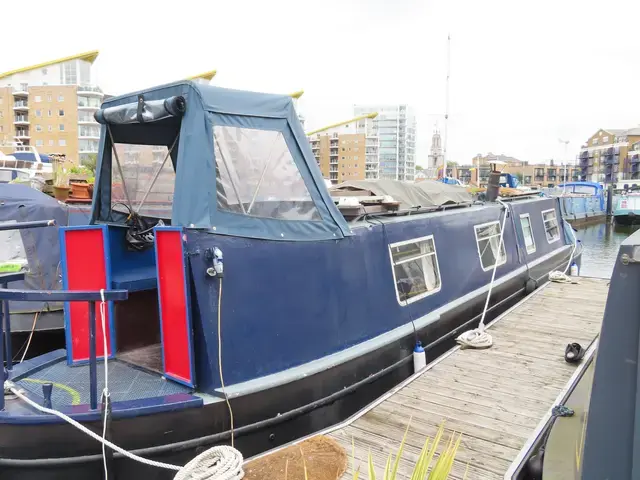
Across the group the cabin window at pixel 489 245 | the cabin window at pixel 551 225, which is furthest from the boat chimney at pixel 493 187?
the cabin window at pixel 551 225

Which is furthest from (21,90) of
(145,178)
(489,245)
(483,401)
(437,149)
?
(483,401)

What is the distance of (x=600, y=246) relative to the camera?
1272 inches

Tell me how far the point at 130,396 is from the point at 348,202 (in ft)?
9.81

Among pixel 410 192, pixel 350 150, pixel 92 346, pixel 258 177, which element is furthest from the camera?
pixel 350 150

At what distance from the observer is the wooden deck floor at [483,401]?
161 inches

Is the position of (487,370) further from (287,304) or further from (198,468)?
(198,468)

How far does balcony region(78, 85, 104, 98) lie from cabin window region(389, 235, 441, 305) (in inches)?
3022

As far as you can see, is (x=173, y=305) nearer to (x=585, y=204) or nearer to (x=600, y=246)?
(x=600, y=246)

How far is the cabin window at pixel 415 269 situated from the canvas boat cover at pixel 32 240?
19.2 feet

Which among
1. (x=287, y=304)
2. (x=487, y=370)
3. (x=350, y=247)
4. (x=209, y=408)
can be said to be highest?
(x=350, y=247)

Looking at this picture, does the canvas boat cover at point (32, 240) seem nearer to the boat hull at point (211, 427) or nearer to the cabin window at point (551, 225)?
the boat hull at point (211, 427)

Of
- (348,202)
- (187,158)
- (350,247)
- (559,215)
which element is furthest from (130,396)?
(559,215)

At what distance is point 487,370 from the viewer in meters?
5.80

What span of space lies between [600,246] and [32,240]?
33.0 metres
